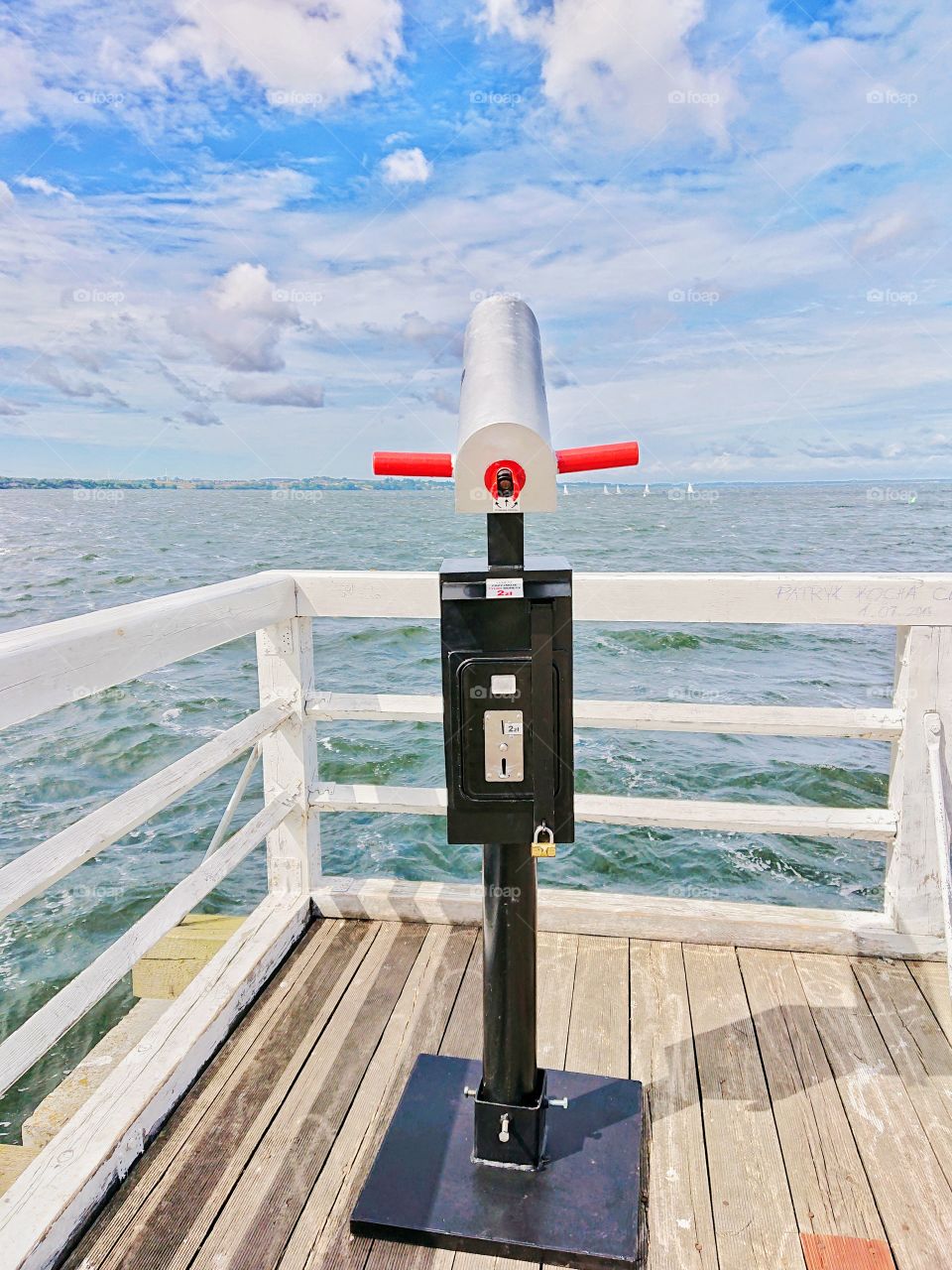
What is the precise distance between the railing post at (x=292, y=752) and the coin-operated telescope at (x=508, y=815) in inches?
35.1

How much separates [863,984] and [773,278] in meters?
61.2

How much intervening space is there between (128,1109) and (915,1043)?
62.3 inches

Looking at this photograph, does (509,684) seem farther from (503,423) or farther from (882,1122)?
(882,1122)

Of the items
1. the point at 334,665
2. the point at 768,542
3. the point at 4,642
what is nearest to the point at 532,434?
the point at 4,642

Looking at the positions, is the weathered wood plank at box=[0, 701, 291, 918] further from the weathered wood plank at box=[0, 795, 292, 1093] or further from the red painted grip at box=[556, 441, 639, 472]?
the red painted grip at box=[556, 441, 639, 472]

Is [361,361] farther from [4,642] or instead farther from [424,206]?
[4,642]

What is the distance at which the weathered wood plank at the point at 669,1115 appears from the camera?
50.0 inches

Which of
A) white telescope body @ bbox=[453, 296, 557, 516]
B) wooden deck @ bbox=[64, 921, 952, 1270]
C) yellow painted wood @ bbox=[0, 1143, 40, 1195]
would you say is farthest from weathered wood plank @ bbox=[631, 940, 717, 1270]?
yellow painted wood @ bbox=[0, 1143, 40, 1195]

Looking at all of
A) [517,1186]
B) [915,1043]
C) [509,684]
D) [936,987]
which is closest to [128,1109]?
[517,1186]

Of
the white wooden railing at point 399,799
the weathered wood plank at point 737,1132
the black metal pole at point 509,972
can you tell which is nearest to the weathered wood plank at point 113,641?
the white wooden railing at point 399,799

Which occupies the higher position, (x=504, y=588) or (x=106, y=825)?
(x=504, y=588)

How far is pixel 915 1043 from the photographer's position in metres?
1.73

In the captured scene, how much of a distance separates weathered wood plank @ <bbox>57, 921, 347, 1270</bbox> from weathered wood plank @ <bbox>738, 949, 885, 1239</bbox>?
1.00m

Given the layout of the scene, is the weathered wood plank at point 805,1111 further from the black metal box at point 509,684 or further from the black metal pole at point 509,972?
the black metal box at point 509,684
